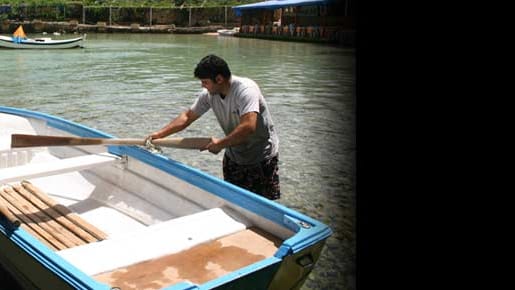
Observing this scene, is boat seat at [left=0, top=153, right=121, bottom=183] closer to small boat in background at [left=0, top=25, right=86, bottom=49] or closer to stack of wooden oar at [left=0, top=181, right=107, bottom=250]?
stack of wooden oar at [left=0, top=181, right=107, bottom=250]

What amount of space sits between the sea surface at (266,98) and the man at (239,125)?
15.6 inches

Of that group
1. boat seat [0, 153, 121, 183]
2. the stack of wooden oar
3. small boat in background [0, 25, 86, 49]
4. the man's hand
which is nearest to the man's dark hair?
the man's hand

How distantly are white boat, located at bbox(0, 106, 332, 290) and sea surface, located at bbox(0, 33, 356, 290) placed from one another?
0.36 meters

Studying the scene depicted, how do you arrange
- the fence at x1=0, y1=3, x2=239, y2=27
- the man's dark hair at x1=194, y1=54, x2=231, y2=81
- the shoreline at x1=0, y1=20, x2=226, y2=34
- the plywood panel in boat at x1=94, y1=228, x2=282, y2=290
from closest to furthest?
1. the plywood panel in boat at x1=94, y1=228, x2=282, y2=290
2. the man's dark hair at x1=194, y1=54, x2=231, y2=81
3. the shoreline at x1=0, y1=20, x2=226, y2=34
4. the fence at x1=0, y1=3, x2=239, y2=27

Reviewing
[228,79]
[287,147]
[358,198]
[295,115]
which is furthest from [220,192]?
[295,115]

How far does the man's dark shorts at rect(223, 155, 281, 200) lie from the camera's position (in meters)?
3.79

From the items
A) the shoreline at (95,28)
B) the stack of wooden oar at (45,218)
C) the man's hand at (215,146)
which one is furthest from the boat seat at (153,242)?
the shoreline at (95,28)

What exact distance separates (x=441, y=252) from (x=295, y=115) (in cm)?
997

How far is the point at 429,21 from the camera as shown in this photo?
802 mm

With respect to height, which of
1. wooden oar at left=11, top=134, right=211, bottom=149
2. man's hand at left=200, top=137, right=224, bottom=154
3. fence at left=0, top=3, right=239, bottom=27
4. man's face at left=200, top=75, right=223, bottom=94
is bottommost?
wooden oar at left=11, top=134, right=211, bottom=149

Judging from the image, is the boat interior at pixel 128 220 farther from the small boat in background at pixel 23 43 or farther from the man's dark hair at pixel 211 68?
the small boat in background at pixel 23 43

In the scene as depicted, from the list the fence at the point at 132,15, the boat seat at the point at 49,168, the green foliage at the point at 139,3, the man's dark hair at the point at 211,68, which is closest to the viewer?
the man's dark hair at the point at 211,68

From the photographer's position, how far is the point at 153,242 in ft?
10.1

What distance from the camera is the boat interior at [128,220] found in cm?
286
